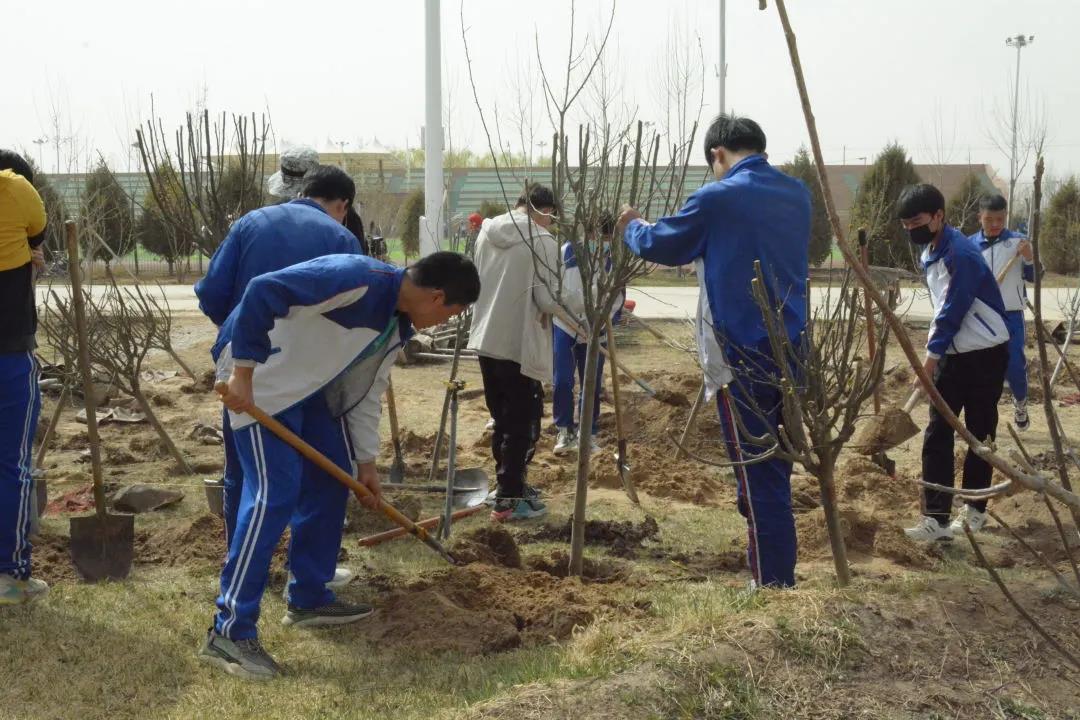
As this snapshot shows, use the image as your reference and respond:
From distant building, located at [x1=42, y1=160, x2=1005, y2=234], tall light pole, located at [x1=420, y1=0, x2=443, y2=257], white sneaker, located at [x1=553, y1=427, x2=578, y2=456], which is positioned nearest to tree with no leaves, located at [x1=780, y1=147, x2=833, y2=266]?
distant building, located at [x1=42, y1=160, x2=1005, y2=234]

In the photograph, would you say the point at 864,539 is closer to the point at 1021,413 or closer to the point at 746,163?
the point at 746,163

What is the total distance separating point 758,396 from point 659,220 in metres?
0.80

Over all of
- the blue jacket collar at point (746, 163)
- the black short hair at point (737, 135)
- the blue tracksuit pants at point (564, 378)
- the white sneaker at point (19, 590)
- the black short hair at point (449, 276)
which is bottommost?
the white sneaker at point (19, 590)

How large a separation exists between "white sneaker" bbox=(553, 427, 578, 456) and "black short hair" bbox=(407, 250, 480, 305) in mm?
4230

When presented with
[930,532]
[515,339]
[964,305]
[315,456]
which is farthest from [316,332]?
[930,532]

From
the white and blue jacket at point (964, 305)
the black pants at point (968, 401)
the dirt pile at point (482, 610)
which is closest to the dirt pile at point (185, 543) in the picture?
A: the dirt pile at point (482, 610)

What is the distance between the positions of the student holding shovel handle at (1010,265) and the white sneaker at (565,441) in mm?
3387

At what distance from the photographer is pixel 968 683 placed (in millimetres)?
3387

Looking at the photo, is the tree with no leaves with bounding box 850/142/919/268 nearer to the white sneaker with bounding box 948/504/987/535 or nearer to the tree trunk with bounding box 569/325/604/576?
the white sneaker with bounding box 948/504/987/535

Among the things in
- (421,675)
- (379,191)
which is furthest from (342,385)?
(379,191)

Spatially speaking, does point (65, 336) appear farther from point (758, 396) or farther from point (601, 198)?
point (758, 396)

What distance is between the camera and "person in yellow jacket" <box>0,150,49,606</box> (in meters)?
4.64

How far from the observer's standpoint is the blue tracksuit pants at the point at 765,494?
14.7ft

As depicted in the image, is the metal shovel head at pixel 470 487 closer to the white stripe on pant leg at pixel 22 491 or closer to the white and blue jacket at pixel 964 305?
the white stripe on pant leg at pixel 22 491
